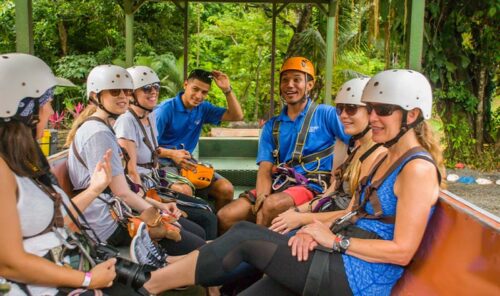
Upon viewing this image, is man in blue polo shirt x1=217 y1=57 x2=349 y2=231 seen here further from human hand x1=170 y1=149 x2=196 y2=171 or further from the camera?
the camera

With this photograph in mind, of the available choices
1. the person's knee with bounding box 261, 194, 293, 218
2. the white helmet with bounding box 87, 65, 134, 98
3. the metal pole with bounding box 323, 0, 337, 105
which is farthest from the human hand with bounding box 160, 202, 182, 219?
the metal pole with bounding box 323, 0, 337, 105

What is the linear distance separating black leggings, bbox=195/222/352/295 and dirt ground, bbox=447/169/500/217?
704 cm

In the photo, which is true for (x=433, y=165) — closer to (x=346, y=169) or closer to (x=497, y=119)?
(x=346, y=169)

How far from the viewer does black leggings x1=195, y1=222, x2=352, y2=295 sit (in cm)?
279

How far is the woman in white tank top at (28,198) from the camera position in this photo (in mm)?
2041

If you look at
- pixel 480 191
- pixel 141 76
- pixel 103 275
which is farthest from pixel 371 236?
pixel 480 191

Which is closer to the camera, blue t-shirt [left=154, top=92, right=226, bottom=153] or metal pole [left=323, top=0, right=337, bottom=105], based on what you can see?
blue t-shirt [left=154, top=92, right=226, bottom=153]

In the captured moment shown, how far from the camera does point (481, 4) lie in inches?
456

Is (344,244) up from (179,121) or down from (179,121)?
down

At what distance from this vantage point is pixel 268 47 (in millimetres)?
18062

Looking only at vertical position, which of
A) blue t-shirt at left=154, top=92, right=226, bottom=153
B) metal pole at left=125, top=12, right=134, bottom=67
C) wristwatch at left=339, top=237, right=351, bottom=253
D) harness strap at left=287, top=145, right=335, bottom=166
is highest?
metal pole at left=125, top=12, right=134, bottom=67

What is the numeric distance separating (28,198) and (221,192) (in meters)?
3.29

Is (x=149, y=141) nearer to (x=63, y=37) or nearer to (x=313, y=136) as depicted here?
(x=313, y=136)

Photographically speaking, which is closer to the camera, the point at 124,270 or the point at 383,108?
the point at 124,270
